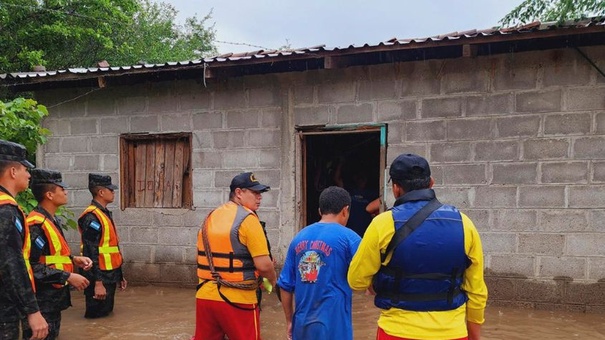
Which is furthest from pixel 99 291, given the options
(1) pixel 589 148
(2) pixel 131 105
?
(1) pixel 589 148

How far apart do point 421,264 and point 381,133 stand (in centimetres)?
378

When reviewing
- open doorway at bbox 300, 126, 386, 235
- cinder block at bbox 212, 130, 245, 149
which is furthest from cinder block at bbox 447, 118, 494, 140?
cinder block at bbox 212, 130, 245, 149

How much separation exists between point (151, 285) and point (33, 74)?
11.1 feet

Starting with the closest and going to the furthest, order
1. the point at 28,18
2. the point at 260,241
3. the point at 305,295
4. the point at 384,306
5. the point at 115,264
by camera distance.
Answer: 1. the point at 384,306
2. the point at 305,295
3. the point at 260,241
4. the point at 115,264
5. the point at 28,18

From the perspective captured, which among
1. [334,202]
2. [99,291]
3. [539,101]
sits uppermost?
[539,101]

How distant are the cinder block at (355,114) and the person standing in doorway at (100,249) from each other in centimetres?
289

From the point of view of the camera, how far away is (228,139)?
6.79 meters

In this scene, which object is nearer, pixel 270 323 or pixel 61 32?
pixel 270 323

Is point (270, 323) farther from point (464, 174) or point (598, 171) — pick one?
point (598, 171)

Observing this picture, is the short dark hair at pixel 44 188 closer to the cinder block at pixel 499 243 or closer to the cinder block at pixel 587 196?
the cinder block at pixel 499 243

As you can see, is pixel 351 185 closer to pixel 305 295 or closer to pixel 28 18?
pixel 305 295

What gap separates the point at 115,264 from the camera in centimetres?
557

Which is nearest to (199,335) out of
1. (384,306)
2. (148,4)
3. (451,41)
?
(384,306)

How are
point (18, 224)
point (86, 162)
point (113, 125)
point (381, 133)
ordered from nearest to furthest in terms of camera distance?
point (18, 224), point (381, 133), point (113, 125), point (86, 162)
